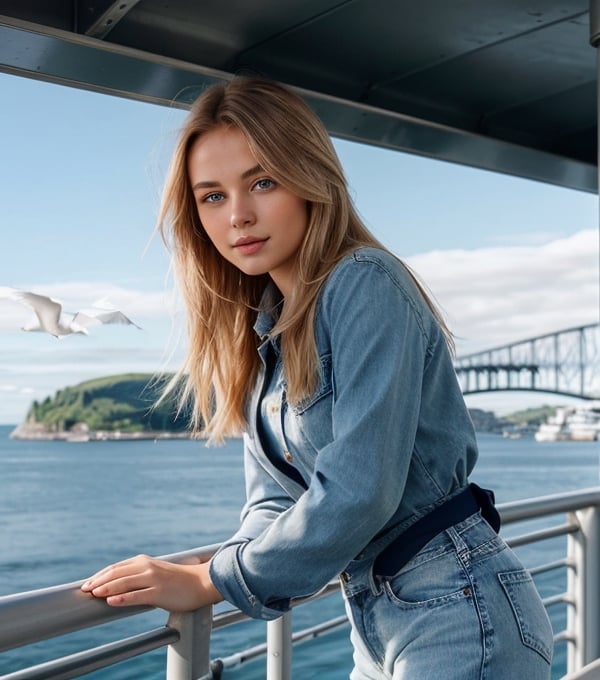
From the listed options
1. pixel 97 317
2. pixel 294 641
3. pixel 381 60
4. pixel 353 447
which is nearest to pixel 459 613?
pixel 353 447

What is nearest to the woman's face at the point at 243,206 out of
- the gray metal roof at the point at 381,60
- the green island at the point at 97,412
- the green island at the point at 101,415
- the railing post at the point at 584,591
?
the gray metal roof at the point at 381,60

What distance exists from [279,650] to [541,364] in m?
39.8

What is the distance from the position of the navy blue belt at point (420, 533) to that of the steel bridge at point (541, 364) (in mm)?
22686

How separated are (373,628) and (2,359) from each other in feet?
156

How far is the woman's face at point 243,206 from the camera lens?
1104mm

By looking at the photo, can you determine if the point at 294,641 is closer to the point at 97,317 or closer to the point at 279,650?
the point at 279,650

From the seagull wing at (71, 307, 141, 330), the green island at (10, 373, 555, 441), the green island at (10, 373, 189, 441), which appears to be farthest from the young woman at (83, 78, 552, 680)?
the green island at (10, 373, 189, 441)

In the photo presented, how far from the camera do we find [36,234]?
44.5 meters

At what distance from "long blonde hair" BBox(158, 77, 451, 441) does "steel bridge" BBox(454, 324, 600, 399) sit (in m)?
22.5

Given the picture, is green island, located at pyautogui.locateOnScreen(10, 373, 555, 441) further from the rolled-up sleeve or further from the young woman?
the rolled-up sleeve

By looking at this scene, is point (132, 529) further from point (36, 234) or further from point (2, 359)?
point (36, 234)

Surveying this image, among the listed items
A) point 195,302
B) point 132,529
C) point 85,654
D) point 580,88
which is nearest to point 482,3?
point 580,88

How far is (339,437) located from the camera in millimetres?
962

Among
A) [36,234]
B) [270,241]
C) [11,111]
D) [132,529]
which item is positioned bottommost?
[132,529]
